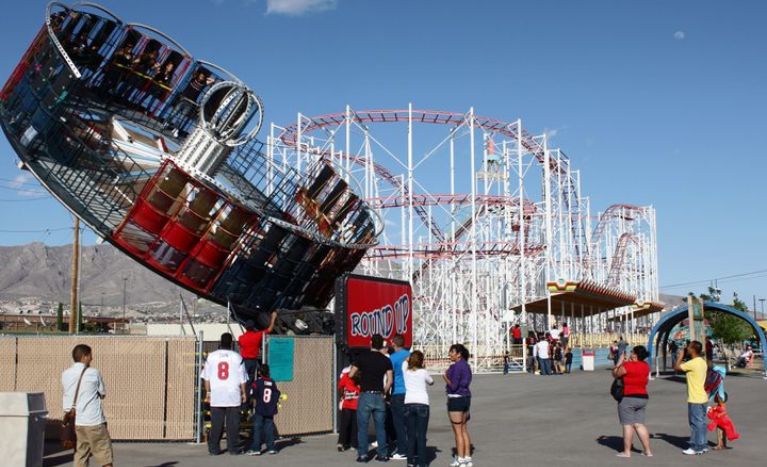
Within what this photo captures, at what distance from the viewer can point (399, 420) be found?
12102 mm

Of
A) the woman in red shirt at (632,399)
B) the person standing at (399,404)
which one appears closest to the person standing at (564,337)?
the woman in red shirt at (632,399)

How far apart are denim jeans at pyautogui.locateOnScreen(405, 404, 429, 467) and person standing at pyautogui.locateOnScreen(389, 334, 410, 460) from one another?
1.28ft

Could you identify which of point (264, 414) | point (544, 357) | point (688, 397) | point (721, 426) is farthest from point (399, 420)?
point (544, 357)

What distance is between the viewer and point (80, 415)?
31.5 feet

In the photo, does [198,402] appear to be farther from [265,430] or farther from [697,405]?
[697,405]

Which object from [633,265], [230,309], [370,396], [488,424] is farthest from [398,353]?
[633,265]

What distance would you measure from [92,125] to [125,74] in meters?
1.99

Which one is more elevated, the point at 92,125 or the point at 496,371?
the point at 92,125

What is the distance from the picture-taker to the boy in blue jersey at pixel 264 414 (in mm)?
12867

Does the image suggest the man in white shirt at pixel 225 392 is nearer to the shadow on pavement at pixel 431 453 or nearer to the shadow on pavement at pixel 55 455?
the shadow on pavement at pixel 55 455

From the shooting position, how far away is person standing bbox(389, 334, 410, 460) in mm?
12055

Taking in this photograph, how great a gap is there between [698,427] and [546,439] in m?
2.55

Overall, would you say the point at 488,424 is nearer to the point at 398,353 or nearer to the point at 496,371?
the point at 398,353

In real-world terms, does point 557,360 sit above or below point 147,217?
below
